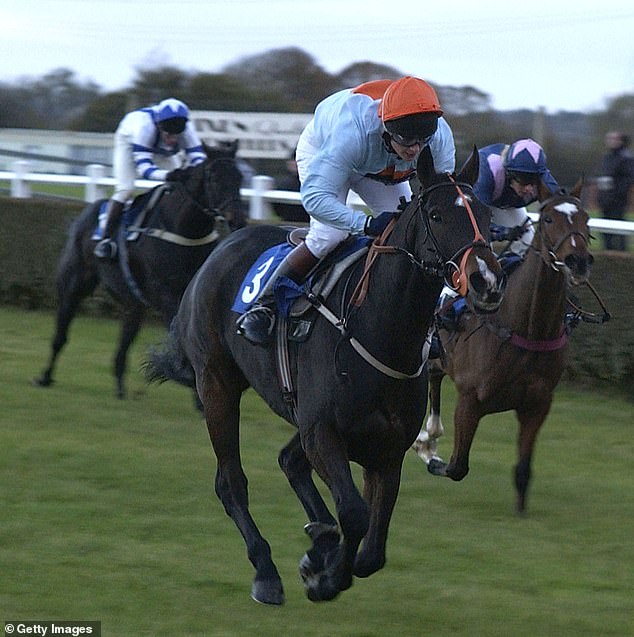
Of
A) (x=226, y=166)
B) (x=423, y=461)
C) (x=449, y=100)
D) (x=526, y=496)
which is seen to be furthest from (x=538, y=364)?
(x=449, y=100)

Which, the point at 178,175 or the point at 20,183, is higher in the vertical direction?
the point at 178,175

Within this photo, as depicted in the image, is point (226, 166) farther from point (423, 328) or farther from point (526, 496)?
point (423, 328)

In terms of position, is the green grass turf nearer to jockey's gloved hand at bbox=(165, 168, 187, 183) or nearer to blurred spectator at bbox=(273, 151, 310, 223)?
jockey's gloved hand at bbox=(165, 168, 187, 183)

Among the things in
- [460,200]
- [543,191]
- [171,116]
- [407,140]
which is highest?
[407,140]

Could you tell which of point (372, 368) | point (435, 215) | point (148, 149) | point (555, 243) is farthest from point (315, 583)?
point (148, 149)

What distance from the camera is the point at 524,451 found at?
232 inches

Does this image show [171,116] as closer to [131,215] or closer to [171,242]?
[131,215]

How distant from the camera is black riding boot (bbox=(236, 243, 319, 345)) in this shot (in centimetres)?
459

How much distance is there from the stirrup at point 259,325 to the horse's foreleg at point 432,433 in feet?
7.21

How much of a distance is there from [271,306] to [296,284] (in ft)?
0.44

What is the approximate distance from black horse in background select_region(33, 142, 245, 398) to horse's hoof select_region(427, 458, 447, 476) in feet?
6.43

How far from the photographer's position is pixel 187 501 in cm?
582

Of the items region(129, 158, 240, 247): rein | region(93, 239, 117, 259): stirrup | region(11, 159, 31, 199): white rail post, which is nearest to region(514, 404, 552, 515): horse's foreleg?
region(129, 158, 240, 247): rein

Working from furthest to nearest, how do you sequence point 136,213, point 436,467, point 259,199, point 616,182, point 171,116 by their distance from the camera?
point 616,182
point 259,199
point 136,213
point 171,116
point 436,467
